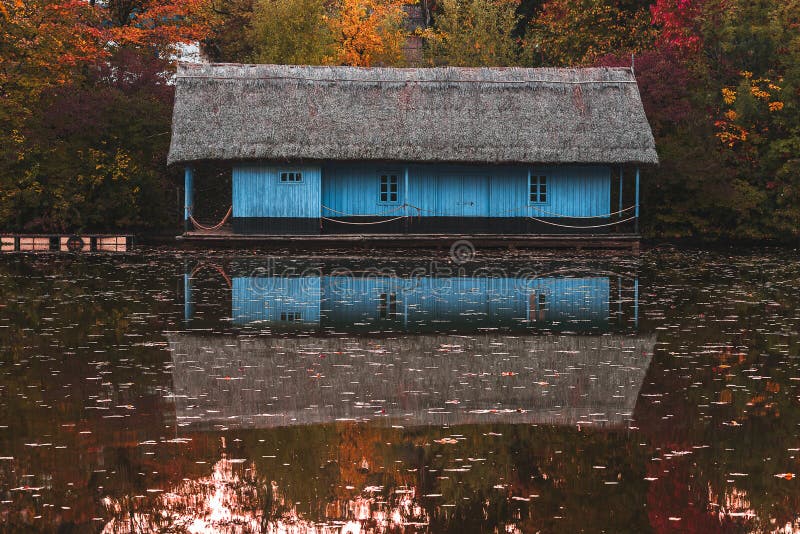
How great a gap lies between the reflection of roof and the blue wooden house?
2139 centimetres

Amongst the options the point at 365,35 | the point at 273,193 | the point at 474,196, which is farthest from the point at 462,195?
the point at 365,35

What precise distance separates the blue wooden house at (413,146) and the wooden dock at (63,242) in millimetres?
2519

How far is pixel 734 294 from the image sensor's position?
69.1ft

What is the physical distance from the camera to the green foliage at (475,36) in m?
54.2

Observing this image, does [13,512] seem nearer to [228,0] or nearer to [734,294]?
[734,294]

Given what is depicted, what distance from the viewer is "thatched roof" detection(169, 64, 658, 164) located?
116 feet

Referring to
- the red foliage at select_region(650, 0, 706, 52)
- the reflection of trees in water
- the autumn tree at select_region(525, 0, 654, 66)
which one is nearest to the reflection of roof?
the reflection of trees in water

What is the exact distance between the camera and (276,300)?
62.9ft

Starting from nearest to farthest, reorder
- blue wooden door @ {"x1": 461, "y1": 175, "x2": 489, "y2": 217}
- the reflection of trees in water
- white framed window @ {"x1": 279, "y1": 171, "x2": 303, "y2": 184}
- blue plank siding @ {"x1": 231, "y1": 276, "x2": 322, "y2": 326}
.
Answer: the reflection of trees in water, blue plank siding @ {"x1": 231, "y1": 276, "x2": 322, "y2": 326}, white framed window @ {"x1": 279, "y1": 171, "x2": 303, "y2": 184}, blue wooden door @ {"x1": 461, "y1": 175, "x2": 489, "y2": 217}

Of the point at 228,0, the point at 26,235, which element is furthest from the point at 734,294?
the point at 228,0

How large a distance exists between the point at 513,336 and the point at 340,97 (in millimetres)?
23154

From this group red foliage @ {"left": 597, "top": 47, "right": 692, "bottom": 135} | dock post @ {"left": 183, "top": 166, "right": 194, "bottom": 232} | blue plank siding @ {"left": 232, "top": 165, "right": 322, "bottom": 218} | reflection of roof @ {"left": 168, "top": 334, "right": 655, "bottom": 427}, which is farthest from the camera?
red foliage @ {"left": 597, "top": 47, "right": 692, "bottom": 135}

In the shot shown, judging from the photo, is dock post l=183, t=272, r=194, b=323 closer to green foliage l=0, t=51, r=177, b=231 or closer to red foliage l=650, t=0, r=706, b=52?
green foliage l=0, t=51, r=177, b=231

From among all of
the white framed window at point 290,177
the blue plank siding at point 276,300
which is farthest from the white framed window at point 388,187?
the blue plank siding at point 276,300
